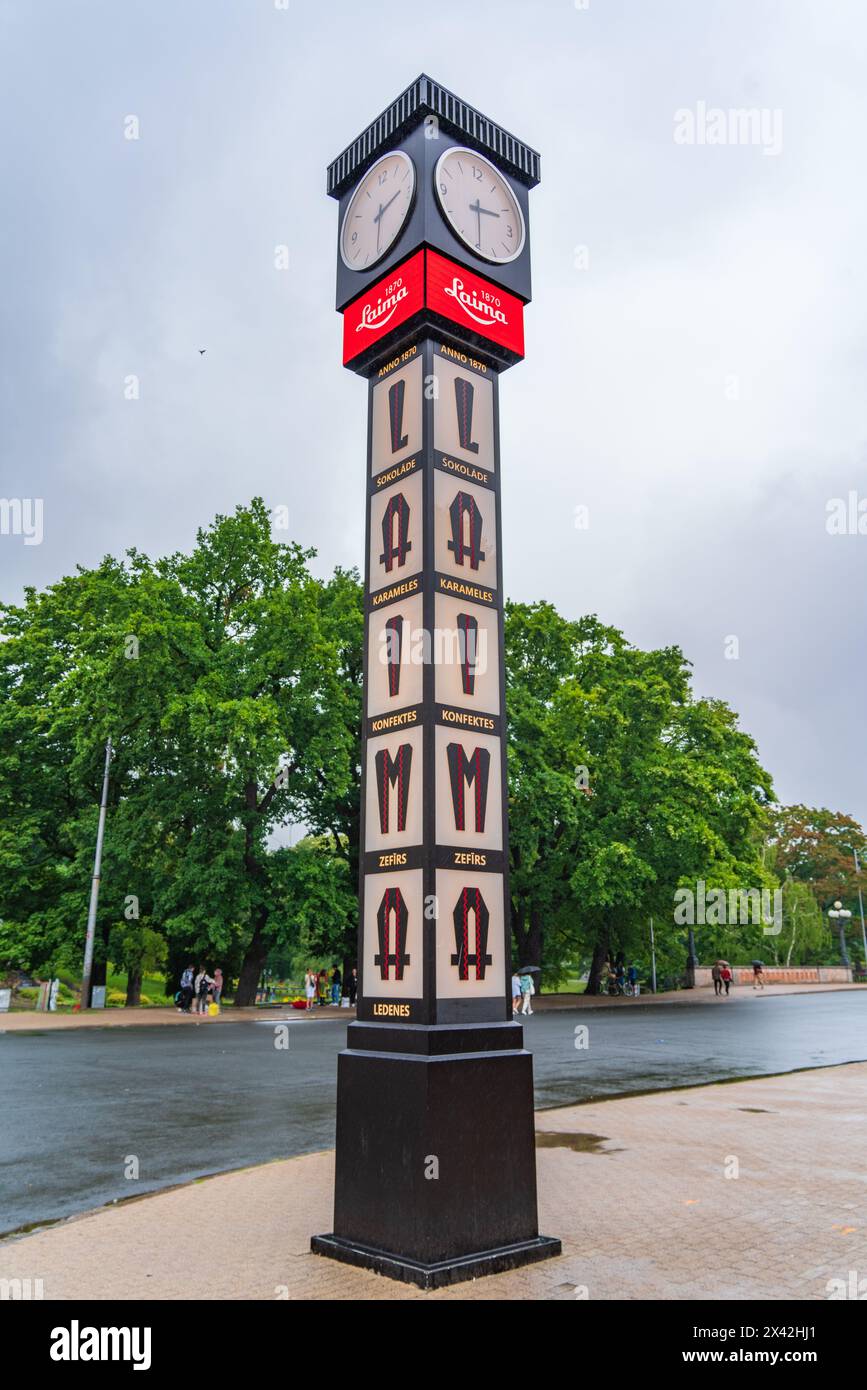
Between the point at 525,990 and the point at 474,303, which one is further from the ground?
the point at 474,303

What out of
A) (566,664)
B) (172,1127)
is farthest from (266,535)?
(172,1127)

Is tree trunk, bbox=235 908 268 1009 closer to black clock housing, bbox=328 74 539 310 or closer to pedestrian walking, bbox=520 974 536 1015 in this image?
pedestrian walking, bbox=520 974 536 1015

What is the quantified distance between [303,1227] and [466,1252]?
149 centimetres

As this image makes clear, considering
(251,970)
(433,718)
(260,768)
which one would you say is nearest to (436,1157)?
(433,718)

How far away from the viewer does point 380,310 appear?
7434mm

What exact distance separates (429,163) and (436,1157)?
6.59m

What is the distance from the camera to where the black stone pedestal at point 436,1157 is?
5.58 m

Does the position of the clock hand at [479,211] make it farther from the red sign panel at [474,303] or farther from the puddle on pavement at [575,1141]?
the puddle on pavement at [575,1141]

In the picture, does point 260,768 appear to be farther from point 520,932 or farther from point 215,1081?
point 215,1081

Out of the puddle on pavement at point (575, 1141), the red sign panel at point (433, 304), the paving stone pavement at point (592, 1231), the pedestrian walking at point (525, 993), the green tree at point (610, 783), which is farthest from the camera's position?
the green tree at point (610, 783)

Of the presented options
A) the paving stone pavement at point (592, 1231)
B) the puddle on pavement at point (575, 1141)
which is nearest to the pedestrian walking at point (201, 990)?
the puddle on pavement at point (575, 1141)

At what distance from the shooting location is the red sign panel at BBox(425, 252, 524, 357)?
7133mm
